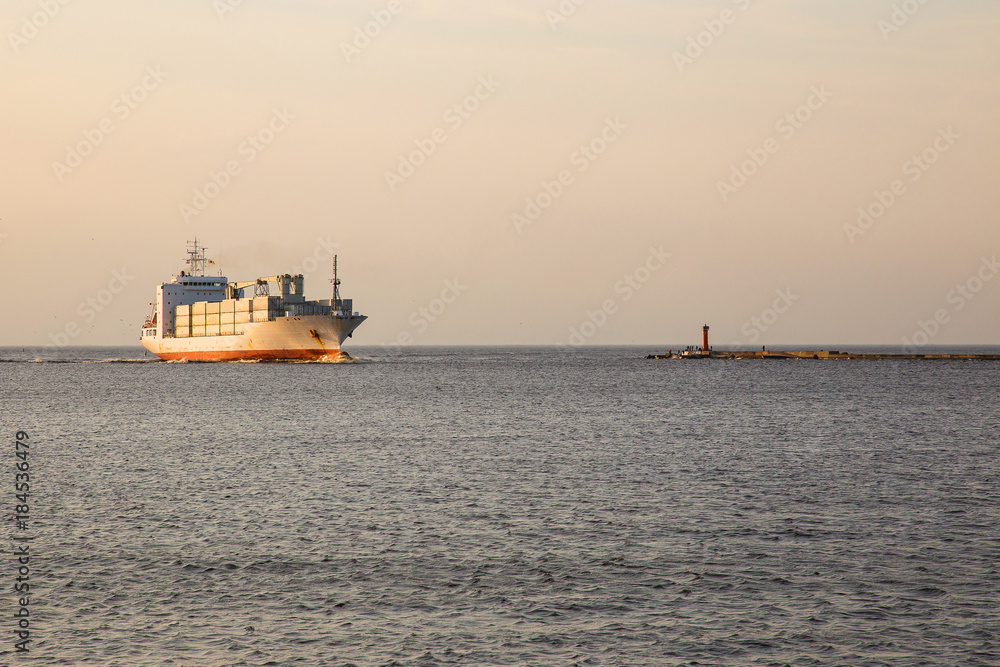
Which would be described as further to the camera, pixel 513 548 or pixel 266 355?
pixel 266 355

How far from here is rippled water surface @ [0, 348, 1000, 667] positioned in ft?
45.2

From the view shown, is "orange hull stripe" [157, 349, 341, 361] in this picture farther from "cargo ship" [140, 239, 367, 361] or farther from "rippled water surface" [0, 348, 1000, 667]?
"rippled water surface" [0, 348, 1000, 667]

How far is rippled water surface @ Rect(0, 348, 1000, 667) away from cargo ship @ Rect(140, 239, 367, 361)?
264 feet

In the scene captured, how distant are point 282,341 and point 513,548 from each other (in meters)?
114

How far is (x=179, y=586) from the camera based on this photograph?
653 inches

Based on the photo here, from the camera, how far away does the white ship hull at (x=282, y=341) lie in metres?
125

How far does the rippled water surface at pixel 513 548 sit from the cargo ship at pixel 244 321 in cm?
8046

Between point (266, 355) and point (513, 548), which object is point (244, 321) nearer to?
point (266, 355)

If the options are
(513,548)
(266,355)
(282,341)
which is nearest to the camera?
(513,548)

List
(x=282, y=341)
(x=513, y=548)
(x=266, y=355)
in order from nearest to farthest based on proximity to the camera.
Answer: (x=513, y=548) < (x=282, y=341) < (x=266, y=355)

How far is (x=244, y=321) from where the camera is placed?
131125 millimetres

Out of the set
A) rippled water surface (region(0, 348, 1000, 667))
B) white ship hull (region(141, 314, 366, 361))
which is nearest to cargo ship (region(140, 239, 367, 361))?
white ship hull (region(141, 314, 366, 361))

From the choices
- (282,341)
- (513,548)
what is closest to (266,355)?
(282,341)

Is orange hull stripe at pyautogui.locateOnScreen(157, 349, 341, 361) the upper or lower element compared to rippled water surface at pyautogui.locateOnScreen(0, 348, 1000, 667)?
upper
